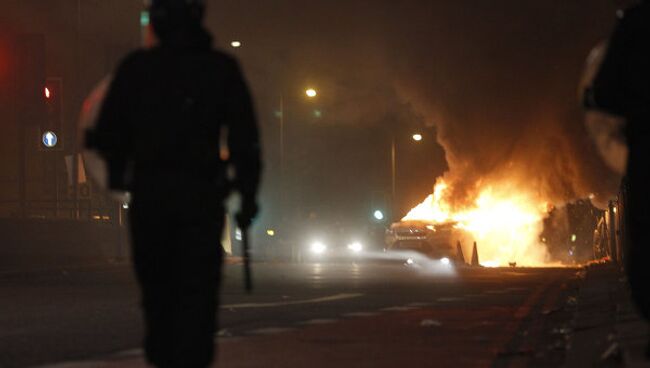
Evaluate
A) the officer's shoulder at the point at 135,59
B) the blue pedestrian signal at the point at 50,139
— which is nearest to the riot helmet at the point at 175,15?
the officer's shoulder at the point at 135,59

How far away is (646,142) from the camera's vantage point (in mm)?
5773

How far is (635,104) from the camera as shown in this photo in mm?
5871

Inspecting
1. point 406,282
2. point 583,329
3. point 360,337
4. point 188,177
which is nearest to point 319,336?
point 360,337

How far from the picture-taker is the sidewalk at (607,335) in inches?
380

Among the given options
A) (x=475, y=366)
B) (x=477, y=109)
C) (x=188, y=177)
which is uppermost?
(x=477, y=109)

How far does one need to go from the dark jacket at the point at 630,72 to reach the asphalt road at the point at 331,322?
581cm

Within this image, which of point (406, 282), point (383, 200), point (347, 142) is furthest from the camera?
point (347, 142)

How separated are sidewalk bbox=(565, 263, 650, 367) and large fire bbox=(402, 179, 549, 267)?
108 ft

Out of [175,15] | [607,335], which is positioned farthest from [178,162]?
[607,335]

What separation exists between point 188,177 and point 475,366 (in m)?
6.01

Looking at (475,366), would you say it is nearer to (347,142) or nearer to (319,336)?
(319,336)

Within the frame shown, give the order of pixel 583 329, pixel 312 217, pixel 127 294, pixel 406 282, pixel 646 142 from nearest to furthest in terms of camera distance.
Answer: pixel 646 142 < pixel 583 329 < pixel 127 294 < pixel 406 282 < pixel 312 217

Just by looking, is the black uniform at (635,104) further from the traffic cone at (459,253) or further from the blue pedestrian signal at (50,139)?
the traffic cone at (459,253)

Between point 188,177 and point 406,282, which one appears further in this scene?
point 406,282
